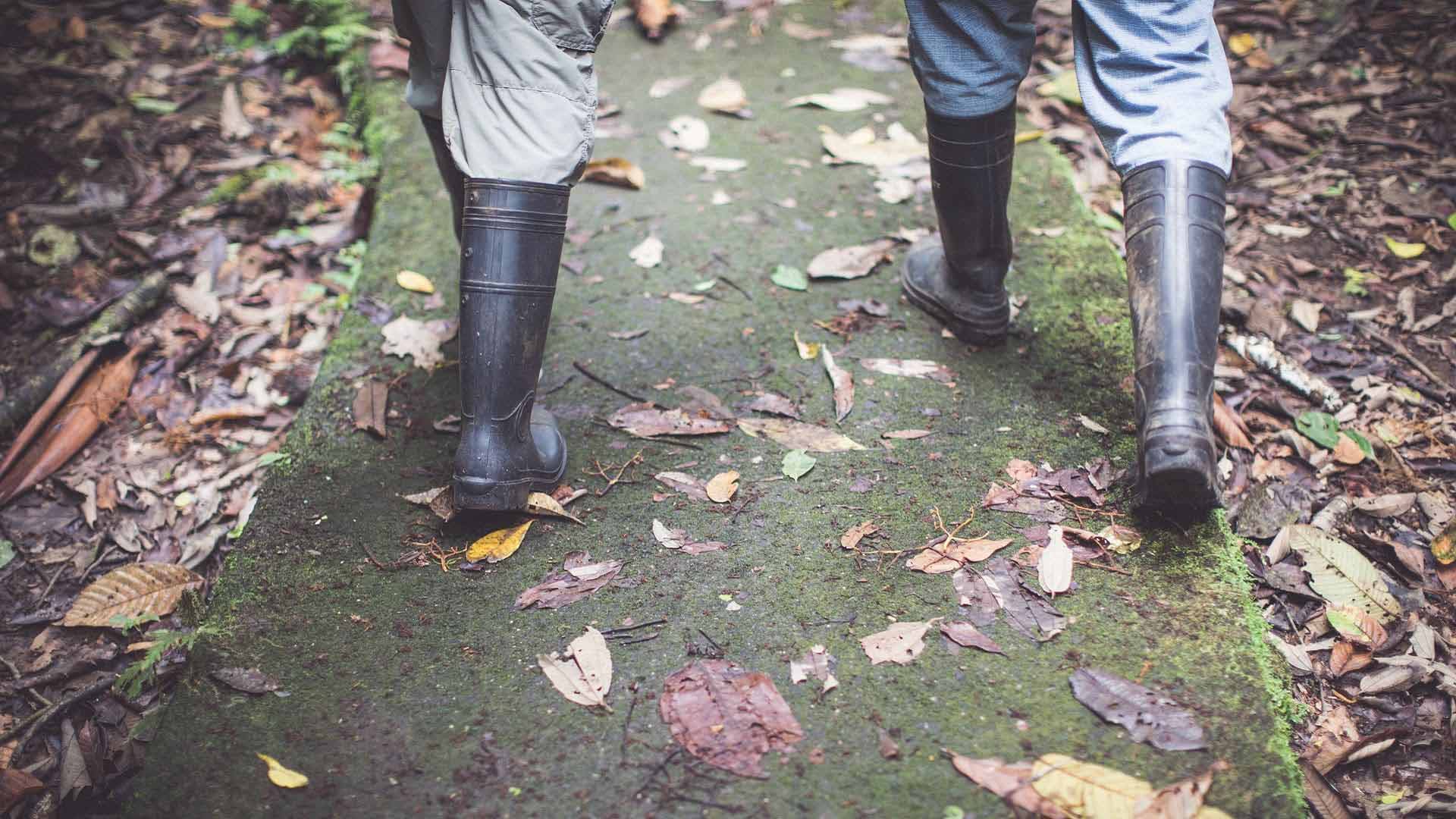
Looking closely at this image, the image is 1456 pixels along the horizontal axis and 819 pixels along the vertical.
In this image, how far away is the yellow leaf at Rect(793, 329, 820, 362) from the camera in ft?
A: 7.04

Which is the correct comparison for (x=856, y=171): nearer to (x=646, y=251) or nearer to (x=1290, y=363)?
(x=646, y=251)

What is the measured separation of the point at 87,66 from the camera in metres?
3.71

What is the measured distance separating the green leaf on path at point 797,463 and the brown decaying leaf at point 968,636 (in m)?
0.45

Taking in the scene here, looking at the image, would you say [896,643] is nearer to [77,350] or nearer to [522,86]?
[522,86]

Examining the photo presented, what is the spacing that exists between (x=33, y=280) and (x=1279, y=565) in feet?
10.9

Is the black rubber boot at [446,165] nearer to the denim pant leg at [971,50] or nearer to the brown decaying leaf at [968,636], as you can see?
the denim pant leg at [971,50]

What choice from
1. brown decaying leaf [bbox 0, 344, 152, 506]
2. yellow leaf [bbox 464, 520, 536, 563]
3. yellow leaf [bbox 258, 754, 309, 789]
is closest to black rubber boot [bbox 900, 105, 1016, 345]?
yellow leaf [bbox 464, 520, 536, 563]

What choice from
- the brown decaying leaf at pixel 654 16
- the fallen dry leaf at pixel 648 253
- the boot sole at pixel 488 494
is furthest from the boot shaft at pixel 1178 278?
the brown decaying leaf at pixel 654 16

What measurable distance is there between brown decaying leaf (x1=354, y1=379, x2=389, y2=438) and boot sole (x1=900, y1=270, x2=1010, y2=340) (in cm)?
125

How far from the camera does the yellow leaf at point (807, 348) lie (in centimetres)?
215

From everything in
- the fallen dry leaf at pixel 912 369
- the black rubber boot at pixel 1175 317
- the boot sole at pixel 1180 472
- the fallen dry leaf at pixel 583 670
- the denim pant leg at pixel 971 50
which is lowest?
the fallen dry leaf at pixel 912 369

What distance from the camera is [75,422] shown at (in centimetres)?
234

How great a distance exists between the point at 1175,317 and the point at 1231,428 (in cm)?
61

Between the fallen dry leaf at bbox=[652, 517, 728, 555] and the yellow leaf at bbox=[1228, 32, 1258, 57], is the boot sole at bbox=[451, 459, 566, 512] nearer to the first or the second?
the fallen dry leaf at bbox=[652, 517, 728, 555]
